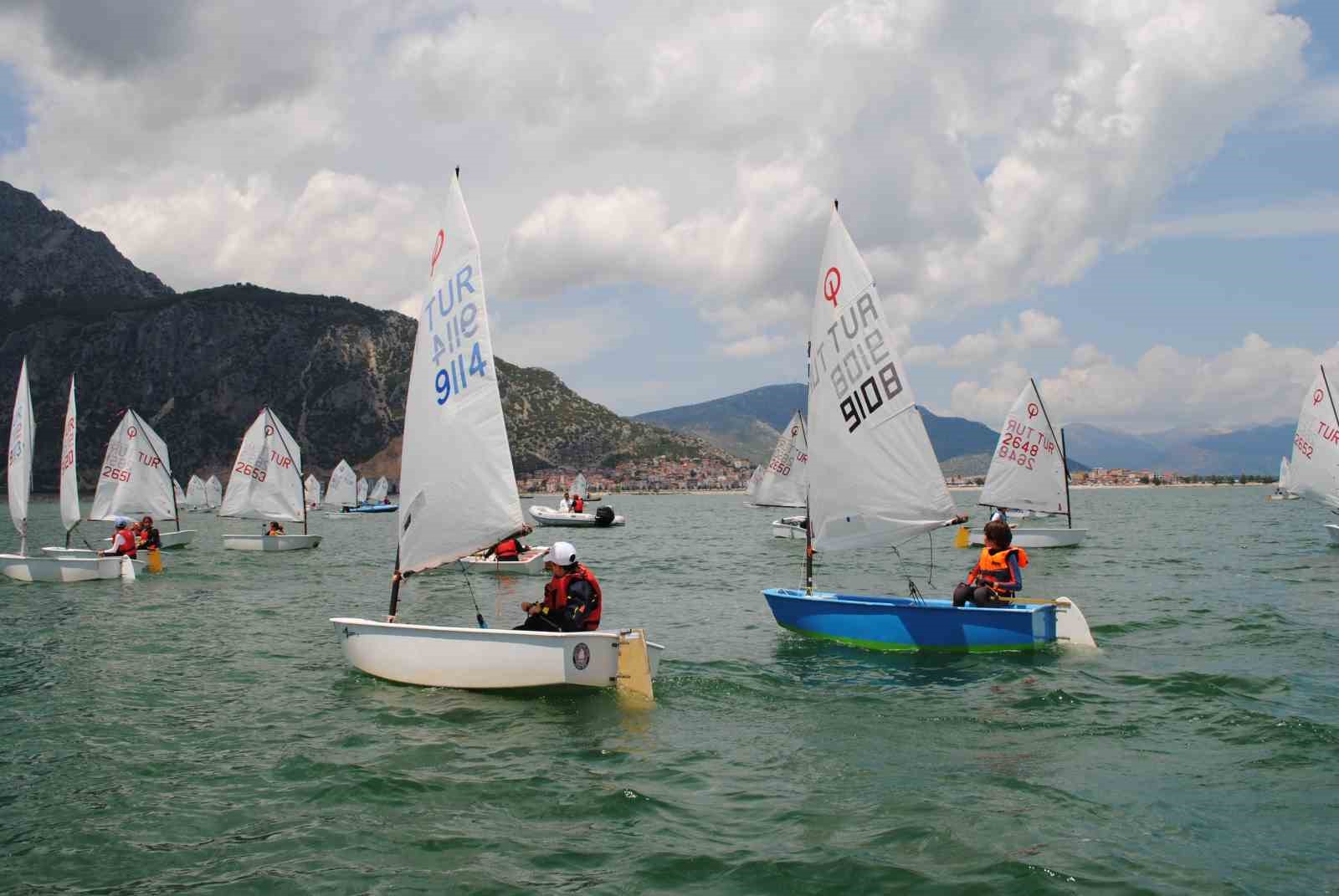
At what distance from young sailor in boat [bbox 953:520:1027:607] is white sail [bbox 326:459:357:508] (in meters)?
85.1

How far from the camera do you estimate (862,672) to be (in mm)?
14102

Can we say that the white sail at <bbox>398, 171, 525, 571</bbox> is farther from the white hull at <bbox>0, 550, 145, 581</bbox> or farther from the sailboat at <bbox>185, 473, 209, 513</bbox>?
the sailboat at <bbox>185, 473, 209, 513</bbox>

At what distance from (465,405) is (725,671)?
18.5 feet

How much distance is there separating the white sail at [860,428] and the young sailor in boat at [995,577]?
3.23 ft

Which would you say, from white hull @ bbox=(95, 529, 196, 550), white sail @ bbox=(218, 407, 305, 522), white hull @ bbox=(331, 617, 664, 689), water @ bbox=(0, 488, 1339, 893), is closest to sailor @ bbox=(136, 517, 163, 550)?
white hull @ bbox=(95, 529, 196, 550)

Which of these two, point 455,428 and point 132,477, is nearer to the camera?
point 455,428

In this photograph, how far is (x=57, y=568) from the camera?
2603 cm

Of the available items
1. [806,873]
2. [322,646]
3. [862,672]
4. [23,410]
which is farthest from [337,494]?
[806,873]

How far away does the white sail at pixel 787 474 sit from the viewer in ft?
156

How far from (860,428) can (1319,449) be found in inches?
1027

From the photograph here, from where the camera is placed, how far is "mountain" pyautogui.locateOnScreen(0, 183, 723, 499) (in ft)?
481

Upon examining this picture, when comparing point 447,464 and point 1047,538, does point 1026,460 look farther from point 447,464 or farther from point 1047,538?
point 447,464

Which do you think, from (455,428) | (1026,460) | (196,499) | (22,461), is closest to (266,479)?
(22,461)

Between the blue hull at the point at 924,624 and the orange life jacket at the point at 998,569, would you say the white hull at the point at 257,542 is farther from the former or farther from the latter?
the orange life jacket at the point at 998,569
